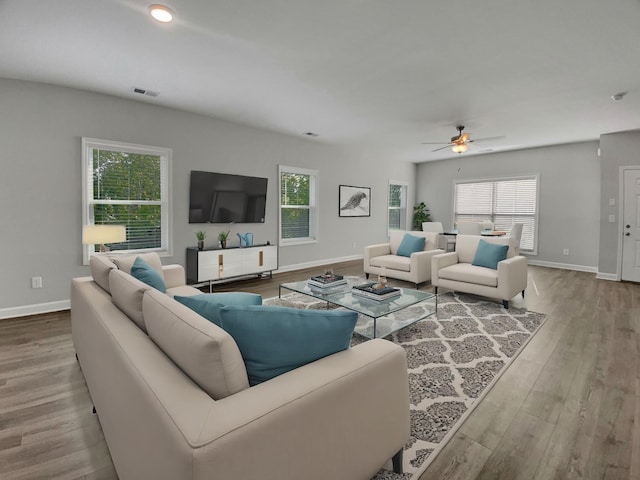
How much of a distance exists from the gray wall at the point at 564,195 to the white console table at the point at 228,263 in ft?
18.6

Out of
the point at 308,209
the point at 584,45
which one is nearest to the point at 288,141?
the point at 308,209

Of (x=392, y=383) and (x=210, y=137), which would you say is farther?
(x=210, y=137)

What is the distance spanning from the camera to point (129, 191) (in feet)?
14.3

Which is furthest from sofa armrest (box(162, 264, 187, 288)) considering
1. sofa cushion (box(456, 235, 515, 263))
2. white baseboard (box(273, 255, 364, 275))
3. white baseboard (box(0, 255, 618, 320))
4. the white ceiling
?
sofa cushion (box(456, 235, 515, 263))

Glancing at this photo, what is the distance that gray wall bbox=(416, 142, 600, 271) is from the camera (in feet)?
21.2

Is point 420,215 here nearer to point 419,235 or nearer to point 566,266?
point 566,266

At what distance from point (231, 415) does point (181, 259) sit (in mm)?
4329

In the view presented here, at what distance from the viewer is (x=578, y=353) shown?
2783 millimetres

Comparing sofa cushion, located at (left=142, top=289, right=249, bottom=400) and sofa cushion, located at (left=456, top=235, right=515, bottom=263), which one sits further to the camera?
sofa cushion, located at (left=456, top=235, right=515, bottom=263)

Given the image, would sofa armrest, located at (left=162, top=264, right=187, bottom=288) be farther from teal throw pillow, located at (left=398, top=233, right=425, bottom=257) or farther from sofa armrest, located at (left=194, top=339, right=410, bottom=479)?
teal throw pillow, located at (left=398, top=233, right=425, bottom=257)

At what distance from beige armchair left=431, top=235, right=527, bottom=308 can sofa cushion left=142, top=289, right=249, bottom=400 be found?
3.55m

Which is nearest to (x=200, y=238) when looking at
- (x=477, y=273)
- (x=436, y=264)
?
(x=436, y=264)

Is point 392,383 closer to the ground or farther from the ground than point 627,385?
farther from the ground

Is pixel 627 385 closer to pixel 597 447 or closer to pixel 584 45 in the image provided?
pixel 597 447
